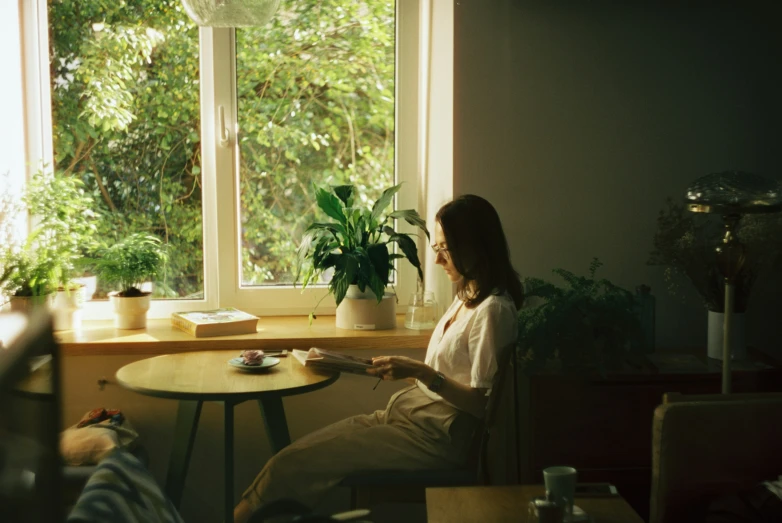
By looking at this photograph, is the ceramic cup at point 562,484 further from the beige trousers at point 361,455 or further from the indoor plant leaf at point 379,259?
the indoor plant leaf at point 379,259

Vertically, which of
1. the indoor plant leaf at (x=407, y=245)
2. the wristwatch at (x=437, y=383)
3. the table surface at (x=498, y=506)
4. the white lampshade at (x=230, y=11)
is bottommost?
the table surface at (x=498, y=506)

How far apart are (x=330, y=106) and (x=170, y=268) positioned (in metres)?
0.90

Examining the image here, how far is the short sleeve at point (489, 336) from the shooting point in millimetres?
2561

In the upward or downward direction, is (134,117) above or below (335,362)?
above

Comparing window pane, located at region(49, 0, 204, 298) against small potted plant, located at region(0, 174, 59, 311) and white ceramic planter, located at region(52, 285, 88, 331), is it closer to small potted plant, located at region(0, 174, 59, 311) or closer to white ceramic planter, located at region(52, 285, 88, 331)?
white ceramic planter, located at region(52, 285, 88, 331)

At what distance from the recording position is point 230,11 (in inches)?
89.7

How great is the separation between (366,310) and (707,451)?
146 cm

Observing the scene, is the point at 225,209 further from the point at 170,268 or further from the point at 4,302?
the point at 4,302

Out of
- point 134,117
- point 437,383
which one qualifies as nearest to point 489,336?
point 437,383

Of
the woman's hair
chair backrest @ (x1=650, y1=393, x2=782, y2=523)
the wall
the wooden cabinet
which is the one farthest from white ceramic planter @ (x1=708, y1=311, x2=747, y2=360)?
chair backrest @ (x1=650, y1=393, x2=782, y2=523)

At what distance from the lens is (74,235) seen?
324 centimetres

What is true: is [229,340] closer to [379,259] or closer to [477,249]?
[379,259]

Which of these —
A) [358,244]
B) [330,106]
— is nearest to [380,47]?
[330,106]

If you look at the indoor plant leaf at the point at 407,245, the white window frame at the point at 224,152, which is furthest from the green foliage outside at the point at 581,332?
the white window frame at the point at 224,152
